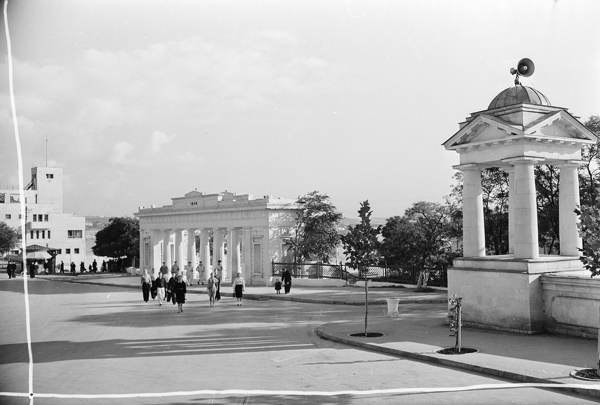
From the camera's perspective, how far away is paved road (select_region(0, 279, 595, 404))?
9.55 meters

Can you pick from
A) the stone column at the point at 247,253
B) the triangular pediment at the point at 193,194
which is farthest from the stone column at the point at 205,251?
the stone column at the point at 247,253

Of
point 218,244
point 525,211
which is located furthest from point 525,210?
point 218,244

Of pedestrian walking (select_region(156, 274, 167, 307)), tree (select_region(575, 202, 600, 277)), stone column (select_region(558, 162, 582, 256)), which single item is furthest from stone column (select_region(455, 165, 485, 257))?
pedestrian walking (select_region(156, 274, 167, 307))

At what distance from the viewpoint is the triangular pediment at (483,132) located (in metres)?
16.2

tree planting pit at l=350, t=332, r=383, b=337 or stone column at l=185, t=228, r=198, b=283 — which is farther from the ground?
stone column at l=185, t=228, r=198, b=283

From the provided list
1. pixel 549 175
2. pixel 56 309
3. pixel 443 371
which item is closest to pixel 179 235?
pixel 56 309

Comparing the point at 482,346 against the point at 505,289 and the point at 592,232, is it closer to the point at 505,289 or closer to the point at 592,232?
the point at 505,289

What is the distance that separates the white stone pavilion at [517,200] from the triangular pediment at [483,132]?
0.03 metres

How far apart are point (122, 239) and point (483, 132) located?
53057 millimetres

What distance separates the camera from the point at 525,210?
16297mm

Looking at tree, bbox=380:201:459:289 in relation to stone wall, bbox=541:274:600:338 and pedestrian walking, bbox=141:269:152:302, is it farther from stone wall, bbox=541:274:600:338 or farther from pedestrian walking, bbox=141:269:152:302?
stone wall, bbox=541:274:600:338

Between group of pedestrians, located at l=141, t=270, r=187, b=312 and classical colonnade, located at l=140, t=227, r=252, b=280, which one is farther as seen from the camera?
classical colonnade, located at l=140, t=227, r=252, b=280

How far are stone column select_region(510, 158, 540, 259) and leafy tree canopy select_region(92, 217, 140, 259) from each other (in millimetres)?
52871

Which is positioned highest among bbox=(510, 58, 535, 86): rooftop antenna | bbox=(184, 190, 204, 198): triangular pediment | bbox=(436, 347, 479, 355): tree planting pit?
bbox=(510, 58, 535, 86): rooftop antenna
